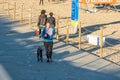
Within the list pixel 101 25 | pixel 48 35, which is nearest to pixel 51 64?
pixel 48 35

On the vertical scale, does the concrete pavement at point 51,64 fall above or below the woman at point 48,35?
below

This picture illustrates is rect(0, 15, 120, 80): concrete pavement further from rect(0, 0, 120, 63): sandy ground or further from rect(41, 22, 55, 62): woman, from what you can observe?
rect(0, 0, 120, 63): sandy ground

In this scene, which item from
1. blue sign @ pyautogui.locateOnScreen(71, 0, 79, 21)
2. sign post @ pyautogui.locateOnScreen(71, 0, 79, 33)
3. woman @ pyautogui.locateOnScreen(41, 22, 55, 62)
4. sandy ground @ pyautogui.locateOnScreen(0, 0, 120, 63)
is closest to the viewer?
woman @ pyautogui.locateOnScreen(41, 22, 55, 62)

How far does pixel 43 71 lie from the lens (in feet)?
45.9

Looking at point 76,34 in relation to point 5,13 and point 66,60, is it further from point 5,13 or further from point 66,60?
point 5,13

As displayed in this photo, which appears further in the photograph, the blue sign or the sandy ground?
the blue sign

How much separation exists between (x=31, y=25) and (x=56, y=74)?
14.6 metres

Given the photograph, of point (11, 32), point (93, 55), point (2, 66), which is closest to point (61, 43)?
point (93, 55)

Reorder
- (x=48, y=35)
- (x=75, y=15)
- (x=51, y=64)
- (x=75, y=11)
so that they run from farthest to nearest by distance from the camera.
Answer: (x=75, y=11) → (x=75, y=15) → (x=51, y=64) → (x=48, y=35)

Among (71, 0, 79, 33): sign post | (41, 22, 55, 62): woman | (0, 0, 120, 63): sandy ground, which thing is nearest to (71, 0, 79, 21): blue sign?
(71, 0, 79, 33): sign post

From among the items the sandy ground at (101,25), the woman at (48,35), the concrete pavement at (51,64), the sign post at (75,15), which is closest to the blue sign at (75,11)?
the sign post at (75,15)

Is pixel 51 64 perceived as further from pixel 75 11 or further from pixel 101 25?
pixel 101 25

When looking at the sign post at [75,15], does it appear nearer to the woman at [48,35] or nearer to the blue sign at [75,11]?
the blue sign at [75,11]

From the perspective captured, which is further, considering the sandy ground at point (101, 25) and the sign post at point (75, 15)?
the sign post at point (75, 15)
